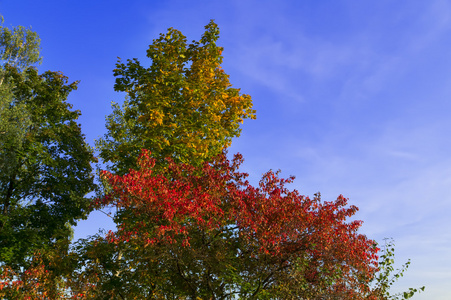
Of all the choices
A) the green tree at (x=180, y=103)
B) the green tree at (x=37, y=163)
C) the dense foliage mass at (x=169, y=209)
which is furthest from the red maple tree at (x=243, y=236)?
the green tree at (x=37, y=163)

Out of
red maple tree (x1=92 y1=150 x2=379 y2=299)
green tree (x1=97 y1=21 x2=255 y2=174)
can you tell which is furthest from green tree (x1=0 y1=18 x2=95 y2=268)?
red maple tree (x1=92 y1=150 x2=379 y2=299)

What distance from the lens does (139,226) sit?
1355cm

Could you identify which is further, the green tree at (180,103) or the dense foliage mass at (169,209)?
the green tree at (180,103)

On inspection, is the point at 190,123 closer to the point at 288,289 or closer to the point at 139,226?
the point at 139,226

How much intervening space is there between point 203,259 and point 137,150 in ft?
22.7

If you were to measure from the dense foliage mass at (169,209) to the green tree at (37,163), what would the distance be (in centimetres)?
9

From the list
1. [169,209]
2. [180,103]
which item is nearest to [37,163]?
[180,103]

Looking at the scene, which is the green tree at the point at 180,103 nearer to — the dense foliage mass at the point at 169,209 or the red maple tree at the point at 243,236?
the dense foliage mass at the point at 169,209

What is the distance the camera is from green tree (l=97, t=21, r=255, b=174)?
1805cm

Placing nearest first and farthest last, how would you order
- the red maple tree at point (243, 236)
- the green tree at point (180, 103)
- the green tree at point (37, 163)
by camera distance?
the red maple tree at point (243, 236) → the green tree at point (180, 103) → the green tree at point (37, 163)

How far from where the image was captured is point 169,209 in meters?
12.2

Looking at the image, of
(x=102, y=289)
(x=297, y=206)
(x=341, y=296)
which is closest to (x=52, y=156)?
(x=102, y=289)

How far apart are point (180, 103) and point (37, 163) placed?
44.2ft

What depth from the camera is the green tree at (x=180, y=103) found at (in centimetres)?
1805
